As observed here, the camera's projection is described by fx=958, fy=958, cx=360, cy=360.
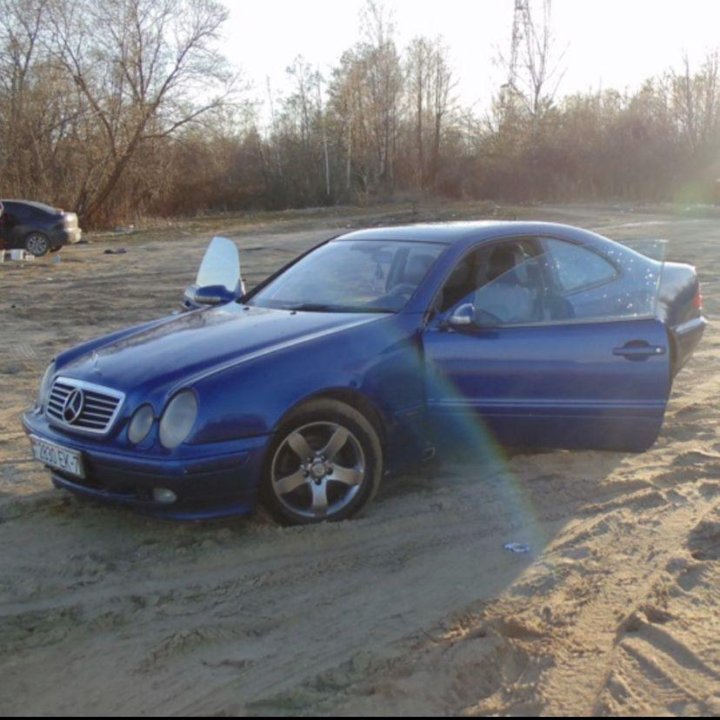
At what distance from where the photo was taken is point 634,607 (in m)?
3.79

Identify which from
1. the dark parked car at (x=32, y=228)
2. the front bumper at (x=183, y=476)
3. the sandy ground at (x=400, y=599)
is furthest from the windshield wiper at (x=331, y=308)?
the dark parked car at (x=32, y=228)

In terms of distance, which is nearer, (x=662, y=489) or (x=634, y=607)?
(x=634, y=607)

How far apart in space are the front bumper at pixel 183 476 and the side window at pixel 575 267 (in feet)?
7.26

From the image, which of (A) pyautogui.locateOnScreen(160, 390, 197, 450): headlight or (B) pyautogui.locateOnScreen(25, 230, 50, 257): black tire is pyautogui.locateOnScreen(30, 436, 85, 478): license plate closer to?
(A) pyautogui.locateOnScreen(160, 390, 197, 450): headlight

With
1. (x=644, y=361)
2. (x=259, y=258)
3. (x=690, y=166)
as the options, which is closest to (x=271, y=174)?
(x=690, y=166)

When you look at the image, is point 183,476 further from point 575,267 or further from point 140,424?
point 575,267

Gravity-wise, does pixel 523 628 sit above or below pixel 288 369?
below

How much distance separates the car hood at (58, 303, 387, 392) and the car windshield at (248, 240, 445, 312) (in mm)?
188

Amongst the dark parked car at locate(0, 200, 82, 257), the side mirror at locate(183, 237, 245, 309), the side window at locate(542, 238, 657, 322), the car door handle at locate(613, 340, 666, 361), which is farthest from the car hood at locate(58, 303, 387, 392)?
the dark parked car at locate(0, 200, 82, 257)

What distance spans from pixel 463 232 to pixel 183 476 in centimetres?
234

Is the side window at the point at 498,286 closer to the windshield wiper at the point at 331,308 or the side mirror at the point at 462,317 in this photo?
the side mirror at the point at 462,317

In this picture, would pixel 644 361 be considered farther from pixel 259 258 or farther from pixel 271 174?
pixel 271 174

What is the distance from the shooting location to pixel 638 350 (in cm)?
535

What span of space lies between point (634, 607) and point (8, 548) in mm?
2839
